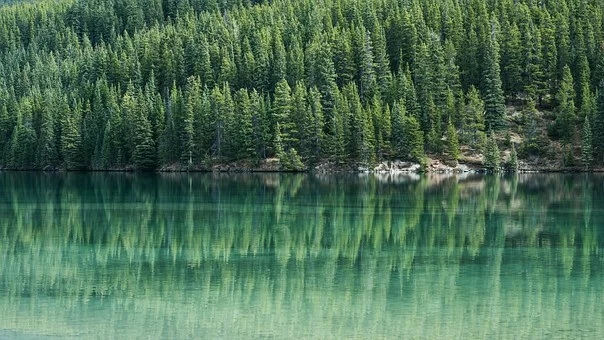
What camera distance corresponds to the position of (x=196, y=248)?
3772 cm

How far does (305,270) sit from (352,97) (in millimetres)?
93756

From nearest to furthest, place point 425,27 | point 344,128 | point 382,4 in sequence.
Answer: point 344,128 → point 425,27 → point 382,4

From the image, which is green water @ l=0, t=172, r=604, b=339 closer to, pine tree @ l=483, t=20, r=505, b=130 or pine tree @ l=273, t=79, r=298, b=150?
pine tree @ l=273, t=79, r=298, b=150

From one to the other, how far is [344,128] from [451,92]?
659 inches

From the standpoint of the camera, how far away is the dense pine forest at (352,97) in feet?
384

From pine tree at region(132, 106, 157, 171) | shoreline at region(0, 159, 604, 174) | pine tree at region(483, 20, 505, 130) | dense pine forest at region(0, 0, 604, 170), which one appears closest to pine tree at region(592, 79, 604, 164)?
dense pine forest at region(0, 0, 604, 170)

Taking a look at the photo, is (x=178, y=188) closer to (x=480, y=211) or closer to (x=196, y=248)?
(x=480, y=211)

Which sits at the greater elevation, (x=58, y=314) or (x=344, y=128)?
(x=344, y=128)

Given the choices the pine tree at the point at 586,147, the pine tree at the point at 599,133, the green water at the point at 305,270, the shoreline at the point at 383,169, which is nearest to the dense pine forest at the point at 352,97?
the pine tree at the point at 586,147

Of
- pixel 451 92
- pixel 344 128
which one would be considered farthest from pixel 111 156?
pixel 451 92

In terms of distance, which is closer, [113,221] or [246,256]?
[246,256]

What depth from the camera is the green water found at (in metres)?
23.0

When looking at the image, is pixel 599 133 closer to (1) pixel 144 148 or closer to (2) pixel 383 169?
(2) pixel 383 169

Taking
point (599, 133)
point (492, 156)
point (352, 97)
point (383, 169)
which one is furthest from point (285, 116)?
point (599, 133)
